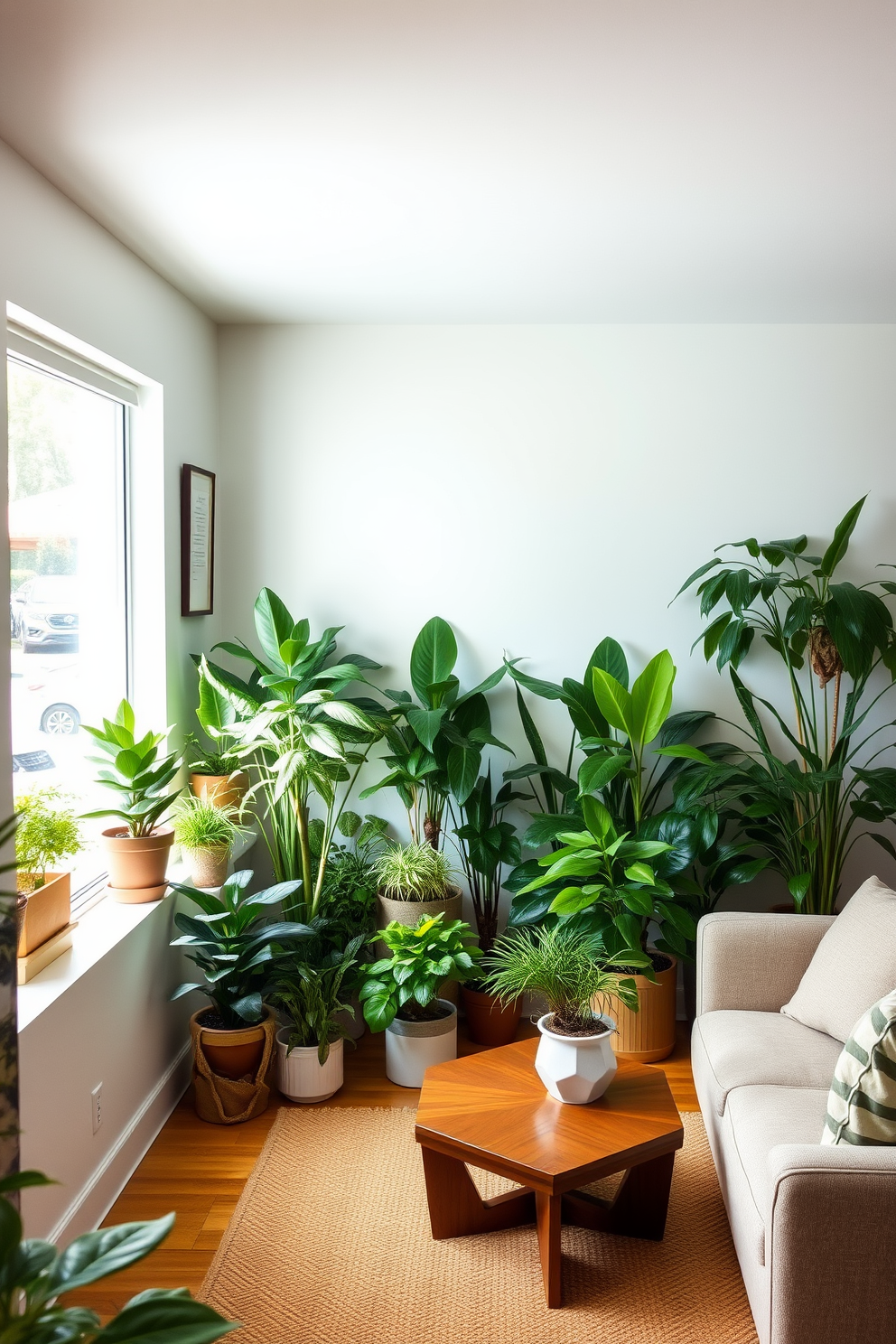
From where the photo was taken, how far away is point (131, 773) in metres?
2.90

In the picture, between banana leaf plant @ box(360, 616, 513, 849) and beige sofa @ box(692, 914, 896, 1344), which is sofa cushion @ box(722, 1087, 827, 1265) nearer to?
beige sofa @ box(692, 914, 896, 1344)

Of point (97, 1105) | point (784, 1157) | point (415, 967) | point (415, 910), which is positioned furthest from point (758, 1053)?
point (97, 1105)

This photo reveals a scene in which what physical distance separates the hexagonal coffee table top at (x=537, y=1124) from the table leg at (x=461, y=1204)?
13cm

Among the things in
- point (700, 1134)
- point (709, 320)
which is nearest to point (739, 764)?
point (700, 1134)

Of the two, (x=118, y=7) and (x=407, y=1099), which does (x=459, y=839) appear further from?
(x=118, y=7)

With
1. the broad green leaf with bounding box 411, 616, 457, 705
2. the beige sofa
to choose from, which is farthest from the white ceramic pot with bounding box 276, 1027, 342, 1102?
the broad green leaf with bounding box 411, 616, 457, 705

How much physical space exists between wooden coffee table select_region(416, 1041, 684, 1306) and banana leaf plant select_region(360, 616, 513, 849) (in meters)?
1.09

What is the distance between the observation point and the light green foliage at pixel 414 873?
3.55 metres

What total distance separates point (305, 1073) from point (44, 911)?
114 cm

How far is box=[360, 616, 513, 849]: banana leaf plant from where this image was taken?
11.7 ft

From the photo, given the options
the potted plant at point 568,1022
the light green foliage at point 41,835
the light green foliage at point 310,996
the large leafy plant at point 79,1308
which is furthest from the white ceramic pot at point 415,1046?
the large leafy plant at point 79,1308

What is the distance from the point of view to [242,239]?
290 cm

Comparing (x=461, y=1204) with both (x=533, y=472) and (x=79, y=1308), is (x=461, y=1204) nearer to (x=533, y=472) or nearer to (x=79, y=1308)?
(x=79, y=1308)

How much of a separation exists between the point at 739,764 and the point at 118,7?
10.2ft
